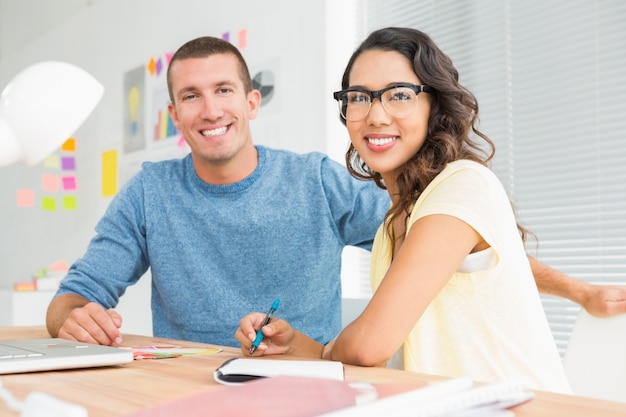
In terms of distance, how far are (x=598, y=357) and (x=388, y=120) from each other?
512mm

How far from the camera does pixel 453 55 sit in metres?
2.62

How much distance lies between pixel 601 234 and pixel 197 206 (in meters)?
1.23

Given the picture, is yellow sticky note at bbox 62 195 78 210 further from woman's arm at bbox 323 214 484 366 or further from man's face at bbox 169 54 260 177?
woman's arm at bbox 323 214 484 366

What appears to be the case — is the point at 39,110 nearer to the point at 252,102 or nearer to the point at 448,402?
the point at 448,402

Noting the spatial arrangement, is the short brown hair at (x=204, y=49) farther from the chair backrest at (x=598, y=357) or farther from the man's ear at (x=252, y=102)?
the chair backrest at (x=598, y=357)

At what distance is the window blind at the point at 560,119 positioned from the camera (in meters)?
2.12

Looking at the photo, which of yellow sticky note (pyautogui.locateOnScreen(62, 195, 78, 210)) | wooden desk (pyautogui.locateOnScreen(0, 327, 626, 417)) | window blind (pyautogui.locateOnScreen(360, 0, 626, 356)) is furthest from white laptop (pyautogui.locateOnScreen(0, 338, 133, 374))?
yellow sticky note (pyautogui.locateOnScreen(62, 195, 78, 210))

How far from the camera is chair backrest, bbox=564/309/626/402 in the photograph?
1041 millimetres

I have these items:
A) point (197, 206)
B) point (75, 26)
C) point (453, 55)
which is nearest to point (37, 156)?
point (197, 206)

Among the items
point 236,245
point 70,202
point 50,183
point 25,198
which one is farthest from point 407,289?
point 25,198

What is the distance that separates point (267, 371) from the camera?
0.78 meters

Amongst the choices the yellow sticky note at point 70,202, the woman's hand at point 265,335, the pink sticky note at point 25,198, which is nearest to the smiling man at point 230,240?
the woman's hand at point 265,335

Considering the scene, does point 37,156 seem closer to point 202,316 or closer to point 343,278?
point 202,316

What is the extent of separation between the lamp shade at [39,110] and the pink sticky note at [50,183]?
3.84 metres
